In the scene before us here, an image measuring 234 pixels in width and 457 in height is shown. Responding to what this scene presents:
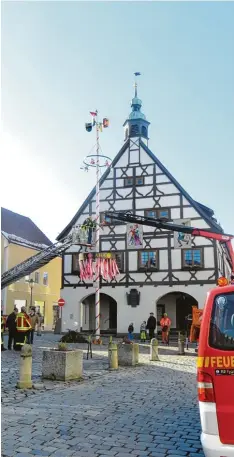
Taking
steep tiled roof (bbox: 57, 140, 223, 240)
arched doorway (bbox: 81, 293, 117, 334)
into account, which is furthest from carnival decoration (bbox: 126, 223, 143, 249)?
arched doorway (bbox: 81, 293, 117, 334)

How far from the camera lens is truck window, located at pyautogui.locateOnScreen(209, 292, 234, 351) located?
412cm

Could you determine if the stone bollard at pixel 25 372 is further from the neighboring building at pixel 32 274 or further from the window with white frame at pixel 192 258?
the neighboring building at pixel 32 274

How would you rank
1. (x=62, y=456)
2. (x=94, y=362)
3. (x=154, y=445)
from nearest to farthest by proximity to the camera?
(x=62, y=456) → (x=154, y=445) → (x=94, y=362)

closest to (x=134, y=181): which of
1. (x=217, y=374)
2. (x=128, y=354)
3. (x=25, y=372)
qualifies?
(x=128, y=354)

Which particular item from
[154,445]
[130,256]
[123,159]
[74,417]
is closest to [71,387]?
[74,417]

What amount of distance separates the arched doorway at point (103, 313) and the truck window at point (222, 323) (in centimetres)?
2815

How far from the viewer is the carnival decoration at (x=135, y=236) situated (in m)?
29.1

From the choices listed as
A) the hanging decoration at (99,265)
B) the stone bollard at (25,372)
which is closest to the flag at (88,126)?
the hanging decoration at (99,265)

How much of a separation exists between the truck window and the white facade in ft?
78.6

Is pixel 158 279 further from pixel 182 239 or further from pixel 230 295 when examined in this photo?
pixel 230 295

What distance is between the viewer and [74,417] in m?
6.82

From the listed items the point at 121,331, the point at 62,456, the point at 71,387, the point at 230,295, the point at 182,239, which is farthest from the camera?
the point at 121,331

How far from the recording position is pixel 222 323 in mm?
4188

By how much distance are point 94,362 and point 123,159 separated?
20.0 meters
